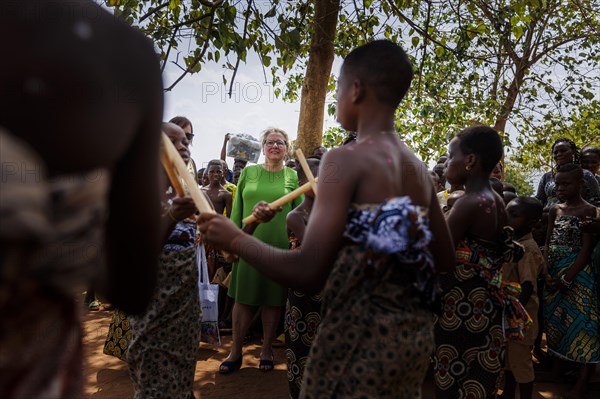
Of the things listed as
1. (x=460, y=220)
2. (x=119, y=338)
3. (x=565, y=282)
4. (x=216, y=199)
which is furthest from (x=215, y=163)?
(x=565, y=282)

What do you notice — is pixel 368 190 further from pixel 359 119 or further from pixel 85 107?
pixel 85 107

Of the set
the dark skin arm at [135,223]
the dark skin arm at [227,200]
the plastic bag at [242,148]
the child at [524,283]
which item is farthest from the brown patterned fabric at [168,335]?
the plastic bag at [242,148]

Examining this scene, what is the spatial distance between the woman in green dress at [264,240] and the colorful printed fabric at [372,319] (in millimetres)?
2993

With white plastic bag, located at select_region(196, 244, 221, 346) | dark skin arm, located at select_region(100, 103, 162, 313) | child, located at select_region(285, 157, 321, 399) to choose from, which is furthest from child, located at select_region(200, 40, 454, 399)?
white plastic bag, located at select_region(196, 244, 221, 346)

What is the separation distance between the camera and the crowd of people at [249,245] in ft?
2.56

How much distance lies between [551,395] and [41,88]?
481 centimetres

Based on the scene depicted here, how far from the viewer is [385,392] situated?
1.63m

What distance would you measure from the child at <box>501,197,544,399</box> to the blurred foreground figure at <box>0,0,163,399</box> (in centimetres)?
376

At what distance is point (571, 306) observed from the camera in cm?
445

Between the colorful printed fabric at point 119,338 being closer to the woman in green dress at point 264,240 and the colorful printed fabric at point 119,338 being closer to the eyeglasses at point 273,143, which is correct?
the woman in green dress at point 264,240

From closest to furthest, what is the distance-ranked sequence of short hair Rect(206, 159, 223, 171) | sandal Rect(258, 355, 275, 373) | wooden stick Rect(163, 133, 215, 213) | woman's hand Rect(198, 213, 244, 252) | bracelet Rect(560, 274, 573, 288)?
woman's hand Rect(198, 213, 244, 252) → wooden stick Rect(163, 133, 215, 213) → bracelet Rect(560, 274, 573, 288) → sandal Rect(258, 355, 275, 373) → short hair Rect(206, 159, 223, 171)

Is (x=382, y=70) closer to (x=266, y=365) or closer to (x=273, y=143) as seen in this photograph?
(x=273, y=143)

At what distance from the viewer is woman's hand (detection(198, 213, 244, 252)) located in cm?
177

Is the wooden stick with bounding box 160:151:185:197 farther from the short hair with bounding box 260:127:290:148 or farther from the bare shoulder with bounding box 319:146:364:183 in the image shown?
the short hair with bounding box 260:127:290:148
